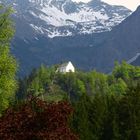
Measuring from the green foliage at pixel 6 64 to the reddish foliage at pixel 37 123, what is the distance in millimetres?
15149

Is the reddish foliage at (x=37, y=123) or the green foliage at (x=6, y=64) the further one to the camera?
the green foliage at (x=6, y=64)

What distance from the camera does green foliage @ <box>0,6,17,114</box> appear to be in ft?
138

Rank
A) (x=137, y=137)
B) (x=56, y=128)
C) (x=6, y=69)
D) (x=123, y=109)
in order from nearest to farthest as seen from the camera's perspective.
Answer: (x=56, y=128) < (x=6, y=69) < (x=137, y=137) < (x=123, y=109)

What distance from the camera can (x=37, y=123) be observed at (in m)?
26.5

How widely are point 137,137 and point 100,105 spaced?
1385 centimetres

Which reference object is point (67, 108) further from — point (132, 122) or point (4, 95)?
point (132, 122)

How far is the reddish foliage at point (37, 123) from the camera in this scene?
85.6 ft

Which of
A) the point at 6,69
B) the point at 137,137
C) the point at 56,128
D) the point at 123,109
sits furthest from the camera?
the point at 123,109

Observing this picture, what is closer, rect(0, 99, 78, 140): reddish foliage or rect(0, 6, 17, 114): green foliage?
rect(0, 99, 78, 140): reddish foliage

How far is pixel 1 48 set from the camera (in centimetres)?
4362

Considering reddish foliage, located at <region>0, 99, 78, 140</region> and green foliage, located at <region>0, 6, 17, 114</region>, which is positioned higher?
green foliage, located at <region>0, 6, 17, 114</region>

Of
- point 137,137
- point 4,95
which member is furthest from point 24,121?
point 137,137

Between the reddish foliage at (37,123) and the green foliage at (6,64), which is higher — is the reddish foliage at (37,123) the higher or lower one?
the lower one

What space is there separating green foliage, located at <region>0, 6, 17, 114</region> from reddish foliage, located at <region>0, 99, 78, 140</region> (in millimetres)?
15149
